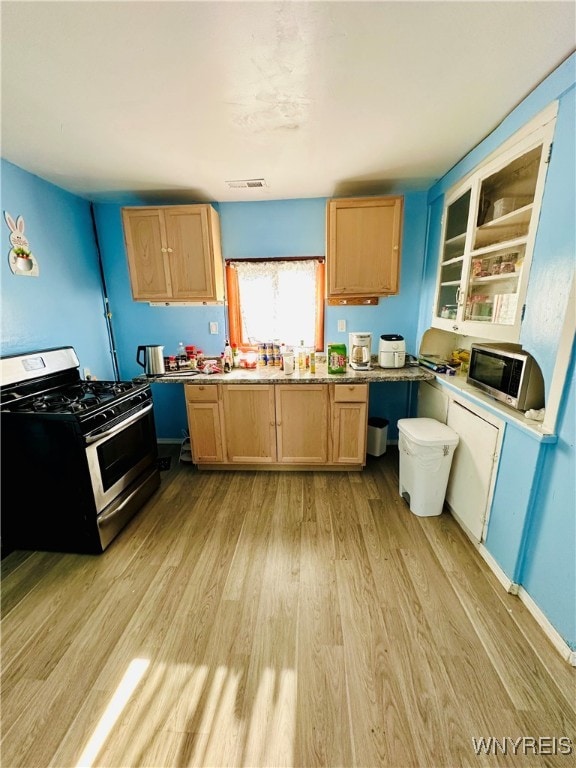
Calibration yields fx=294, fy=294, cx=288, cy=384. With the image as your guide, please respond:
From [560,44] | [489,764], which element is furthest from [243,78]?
[489,764]

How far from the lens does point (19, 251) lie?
6.56ft

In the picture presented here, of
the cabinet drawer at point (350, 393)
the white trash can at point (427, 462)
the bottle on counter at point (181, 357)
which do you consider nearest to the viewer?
the white trash can at point (427, 462)

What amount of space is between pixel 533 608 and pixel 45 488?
265 centimetres

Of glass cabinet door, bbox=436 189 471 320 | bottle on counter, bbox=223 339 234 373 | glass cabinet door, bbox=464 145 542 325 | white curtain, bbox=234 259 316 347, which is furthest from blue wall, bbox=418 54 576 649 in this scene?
bottle on counter, bbox=223 339 234 373

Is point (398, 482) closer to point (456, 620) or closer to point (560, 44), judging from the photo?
point (456, 620)

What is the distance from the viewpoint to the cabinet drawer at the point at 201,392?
2479 mm

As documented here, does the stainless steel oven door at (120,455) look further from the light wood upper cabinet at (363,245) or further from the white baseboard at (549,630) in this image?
the white baseboard at (549,630)

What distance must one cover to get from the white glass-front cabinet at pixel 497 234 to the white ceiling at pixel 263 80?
24cm

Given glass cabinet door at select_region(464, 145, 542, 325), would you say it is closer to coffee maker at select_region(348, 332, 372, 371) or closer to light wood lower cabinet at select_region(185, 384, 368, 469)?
coffee maker at select_region(348, 332, 372, 371)

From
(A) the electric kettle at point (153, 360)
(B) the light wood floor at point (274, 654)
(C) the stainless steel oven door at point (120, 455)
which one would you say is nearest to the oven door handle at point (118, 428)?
(C) the stainless steel oven door at point (120, 455)

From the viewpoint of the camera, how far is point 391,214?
2.35m

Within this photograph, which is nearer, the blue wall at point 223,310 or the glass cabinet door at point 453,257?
the glass cabinet door at point 453,257

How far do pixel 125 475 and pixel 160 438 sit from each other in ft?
4.16

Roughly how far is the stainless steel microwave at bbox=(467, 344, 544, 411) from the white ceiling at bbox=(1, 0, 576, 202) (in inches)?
48.0
